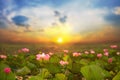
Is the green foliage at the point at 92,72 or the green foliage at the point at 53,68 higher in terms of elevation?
the green foliage at the point at 53,68

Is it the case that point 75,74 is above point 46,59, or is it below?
below

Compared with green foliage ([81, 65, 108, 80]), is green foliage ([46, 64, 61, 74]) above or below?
above

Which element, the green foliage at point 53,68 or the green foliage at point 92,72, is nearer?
the green foliage at point 92,72

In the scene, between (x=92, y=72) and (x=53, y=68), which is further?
(x=53, y=68)

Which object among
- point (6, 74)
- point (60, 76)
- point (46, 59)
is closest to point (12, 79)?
point (6, 74)

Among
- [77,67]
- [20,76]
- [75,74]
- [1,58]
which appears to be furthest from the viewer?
[1,58]

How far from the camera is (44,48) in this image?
5094 millimetres

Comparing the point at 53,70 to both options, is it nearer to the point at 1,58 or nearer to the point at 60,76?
the point at 60,76

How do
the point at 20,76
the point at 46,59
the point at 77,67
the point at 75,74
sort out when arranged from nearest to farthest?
the point at 77,67
the point at 75,74
the point at 20,76
the point at 46,59

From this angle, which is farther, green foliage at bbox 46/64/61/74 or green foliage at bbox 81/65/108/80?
green foliage at bbox 46/64/61/74

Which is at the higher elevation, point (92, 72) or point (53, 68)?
point (53, 68)

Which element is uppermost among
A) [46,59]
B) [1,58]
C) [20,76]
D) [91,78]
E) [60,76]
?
[1,58]

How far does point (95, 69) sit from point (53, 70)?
0.53 m

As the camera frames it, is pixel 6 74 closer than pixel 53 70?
Yes
